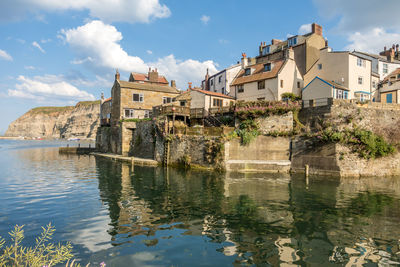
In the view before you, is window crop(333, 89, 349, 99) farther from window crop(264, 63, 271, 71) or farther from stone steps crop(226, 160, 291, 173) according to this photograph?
stone steps crop(226, 160, 291, 173)

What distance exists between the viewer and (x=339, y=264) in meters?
8.58

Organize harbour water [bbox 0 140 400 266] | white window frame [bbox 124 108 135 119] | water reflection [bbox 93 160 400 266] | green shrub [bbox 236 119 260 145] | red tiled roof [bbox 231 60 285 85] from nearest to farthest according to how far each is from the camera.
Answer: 1. harbour water [bbox 0 140 400 266]
2. water reflection [bbox 93 160 400 266]
3. green shrub [bbox 236 119 260 145]
4. red tiled roof [bbox 231 60 285 85]
5. white window frame [bbox 124 108 135 119]

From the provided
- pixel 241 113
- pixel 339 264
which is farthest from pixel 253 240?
pixel 241 113

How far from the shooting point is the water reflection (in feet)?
30.7

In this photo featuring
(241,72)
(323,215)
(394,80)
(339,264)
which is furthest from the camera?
(241,72)

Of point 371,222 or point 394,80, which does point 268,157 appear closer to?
point 371,222

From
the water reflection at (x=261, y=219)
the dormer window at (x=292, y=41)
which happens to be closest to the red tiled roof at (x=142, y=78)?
the dormer window at (x=292, y=41)

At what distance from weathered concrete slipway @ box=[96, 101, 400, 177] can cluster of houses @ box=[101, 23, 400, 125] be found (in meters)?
3.71

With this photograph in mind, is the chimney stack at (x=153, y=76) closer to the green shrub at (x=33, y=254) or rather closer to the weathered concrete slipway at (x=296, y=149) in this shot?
the weathered concrete slipway at (x=296, y=149)

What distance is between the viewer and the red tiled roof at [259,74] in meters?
37.1

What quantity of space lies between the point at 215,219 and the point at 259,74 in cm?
3143

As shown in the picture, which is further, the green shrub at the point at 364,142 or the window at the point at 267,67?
the window at the point at 267,67

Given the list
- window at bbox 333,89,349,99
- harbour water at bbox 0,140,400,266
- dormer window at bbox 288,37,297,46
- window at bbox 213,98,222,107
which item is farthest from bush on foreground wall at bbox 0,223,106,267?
dormer window at bbox 288,37,297,46

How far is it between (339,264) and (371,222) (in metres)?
5.85
